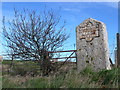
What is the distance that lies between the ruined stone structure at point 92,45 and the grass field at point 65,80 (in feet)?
1.42

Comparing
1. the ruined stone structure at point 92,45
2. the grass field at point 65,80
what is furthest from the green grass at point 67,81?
the ruined stone structure at point 92,45

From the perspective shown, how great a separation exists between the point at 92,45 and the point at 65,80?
10.4 feet

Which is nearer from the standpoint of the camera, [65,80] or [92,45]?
[65,80]

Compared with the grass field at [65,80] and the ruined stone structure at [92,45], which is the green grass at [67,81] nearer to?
the grass field at [65,80]

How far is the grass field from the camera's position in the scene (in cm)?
457

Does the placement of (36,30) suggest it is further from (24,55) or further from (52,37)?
(24,55)

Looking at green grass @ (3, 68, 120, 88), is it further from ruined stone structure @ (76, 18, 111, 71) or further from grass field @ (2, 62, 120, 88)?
ruined stone structure @ (76, 18, 111, 71)

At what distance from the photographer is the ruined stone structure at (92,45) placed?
749 centimetres

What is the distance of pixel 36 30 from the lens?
784 centimetres

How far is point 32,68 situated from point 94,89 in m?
4.40

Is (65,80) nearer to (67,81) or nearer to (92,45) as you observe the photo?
(67,81)

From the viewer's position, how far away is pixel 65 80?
4930 millimetres

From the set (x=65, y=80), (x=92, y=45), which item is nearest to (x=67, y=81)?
(x=65, y=80)

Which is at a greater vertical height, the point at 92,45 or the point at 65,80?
the point at 92,45
